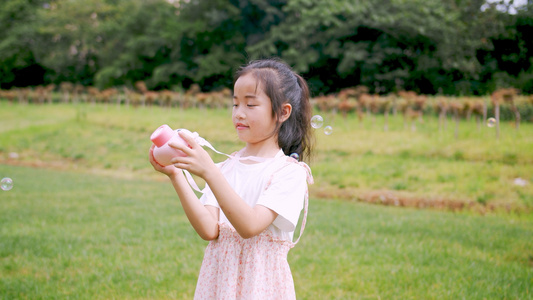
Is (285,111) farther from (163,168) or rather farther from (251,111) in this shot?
(163,168)

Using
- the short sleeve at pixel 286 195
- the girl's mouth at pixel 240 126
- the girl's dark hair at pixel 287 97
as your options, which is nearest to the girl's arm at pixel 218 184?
the short sleeve at pixel 286 195

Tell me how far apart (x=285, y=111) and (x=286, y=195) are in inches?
14.4

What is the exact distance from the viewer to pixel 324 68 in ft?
88.6

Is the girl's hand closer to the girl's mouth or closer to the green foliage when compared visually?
the girl's mouth

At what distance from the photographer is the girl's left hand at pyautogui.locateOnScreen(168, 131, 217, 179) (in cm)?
164

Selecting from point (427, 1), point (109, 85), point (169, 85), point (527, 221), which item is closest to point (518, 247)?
point (527, 221)

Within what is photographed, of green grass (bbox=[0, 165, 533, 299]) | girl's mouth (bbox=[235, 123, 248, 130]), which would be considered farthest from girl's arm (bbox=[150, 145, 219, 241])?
green grass (bbox=[0, 165, 533, 299])

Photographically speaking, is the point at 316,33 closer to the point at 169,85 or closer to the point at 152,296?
the point at 169,85

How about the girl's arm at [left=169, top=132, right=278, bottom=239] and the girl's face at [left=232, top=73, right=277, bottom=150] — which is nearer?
the girl's arm at [left=169, top=132, right=278, bottom=239]

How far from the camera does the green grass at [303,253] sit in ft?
13.3

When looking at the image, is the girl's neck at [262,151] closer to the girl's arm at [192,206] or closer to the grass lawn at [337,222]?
the girl's arm at [192,206]

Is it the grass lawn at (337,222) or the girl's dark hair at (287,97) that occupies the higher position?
the girl's dark hair at (287,97)

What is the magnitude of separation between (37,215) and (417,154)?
9.36 meters

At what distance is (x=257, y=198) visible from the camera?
1.95m
